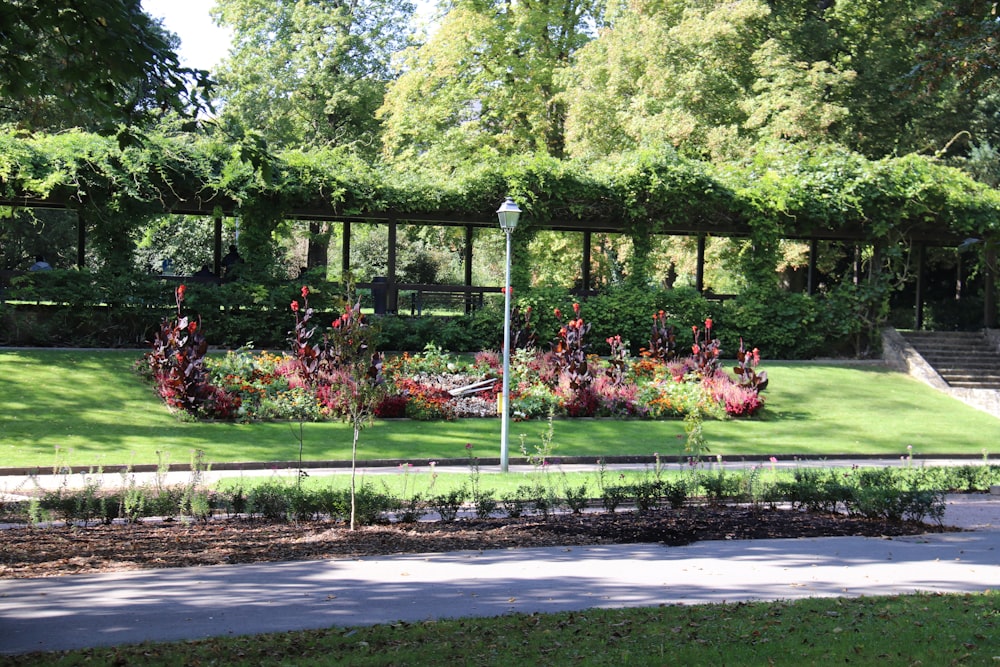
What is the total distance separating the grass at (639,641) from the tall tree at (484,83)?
1175 inches

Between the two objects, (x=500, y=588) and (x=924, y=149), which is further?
(x=924, y=149)

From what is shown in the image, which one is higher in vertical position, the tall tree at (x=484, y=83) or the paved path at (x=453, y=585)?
the tall tree at (x=484, y=83)

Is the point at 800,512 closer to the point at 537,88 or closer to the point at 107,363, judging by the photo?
the point at 107,363

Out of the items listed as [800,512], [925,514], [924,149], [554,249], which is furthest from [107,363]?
[924,149]

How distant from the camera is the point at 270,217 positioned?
23.4 metres

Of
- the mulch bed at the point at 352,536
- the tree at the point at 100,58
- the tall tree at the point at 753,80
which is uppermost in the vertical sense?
the tall tree at the point at 753,80

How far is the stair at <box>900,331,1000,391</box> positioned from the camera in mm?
24375

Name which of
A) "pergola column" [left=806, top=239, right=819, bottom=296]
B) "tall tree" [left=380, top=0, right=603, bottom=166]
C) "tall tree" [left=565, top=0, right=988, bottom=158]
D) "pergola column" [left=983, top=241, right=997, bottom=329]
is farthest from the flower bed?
"tall tree" [left=380, top=0, right=603, bottom=166]

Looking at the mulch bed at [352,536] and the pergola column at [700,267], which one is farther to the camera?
the pergola column at [700,267]

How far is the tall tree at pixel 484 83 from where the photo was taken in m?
35.5

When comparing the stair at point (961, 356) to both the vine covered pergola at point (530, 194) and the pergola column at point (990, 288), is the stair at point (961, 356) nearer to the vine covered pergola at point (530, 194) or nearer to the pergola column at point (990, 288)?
the pergola column at point (990, 288)

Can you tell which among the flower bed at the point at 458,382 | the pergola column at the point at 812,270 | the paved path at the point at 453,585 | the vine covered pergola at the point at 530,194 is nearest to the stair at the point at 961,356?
the vine covered pergola at the point at 530,194

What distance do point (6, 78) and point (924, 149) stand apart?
32.8 metres

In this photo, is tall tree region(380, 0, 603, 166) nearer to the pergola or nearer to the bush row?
the pergola
